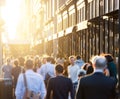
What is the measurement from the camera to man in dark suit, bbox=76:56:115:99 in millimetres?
7648

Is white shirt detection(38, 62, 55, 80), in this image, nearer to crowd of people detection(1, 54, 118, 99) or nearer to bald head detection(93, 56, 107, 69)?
crowd of people detection(1, 54, 118, 99)

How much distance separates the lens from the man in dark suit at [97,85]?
7648 millimetres

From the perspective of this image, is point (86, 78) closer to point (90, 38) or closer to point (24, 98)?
point (24, 98)

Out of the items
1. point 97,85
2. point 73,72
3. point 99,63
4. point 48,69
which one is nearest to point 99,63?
point 99,63

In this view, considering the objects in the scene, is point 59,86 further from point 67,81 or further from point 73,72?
point 73,72

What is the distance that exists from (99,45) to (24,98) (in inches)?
604

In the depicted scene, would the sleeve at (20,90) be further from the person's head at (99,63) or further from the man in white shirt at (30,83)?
the person's head at (99,63)

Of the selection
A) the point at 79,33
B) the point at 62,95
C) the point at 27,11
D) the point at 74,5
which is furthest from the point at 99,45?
the point at 27,11

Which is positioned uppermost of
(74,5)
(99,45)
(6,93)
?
(74,5)

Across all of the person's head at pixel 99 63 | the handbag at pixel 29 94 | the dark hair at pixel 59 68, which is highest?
the person's head at pixel 99 63

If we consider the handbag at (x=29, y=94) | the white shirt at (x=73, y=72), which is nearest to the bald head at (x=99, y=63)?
the handbag at (x=29, y=94)

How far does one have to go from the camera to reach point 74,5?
36.8 m

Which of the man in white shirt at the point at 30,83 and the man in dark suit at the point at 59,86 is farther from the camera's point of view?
the man in dark suit at the point at 59,86

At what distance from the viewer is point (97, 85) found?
25.2ft
